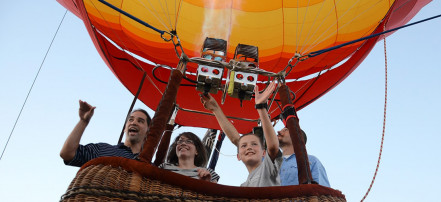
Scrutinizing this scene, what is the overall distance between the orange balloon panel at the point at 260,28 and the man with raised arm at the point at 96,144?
1671mm

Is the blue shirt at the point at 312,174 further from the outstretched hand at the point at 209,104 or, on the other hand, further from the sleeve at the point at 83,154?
the sleeve at the point at 83,154

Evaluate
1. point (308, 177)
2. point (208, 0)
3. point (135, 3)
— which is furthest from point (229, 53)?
point (308, 177)

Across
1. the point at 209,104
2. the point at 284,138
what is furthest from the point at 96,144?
the point at 284,138

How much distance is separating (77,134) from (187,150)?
749mm

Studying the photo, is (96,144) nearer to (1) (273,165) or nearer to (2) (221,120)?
(2) (221,120)

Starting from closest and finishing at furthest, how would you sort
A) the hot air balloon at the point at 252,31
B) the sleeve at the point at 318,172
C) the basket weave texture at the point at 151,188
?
1. the basket weave texture at the point at 151,188
2. the sleeve at the point at 318,172
3. the hot air balloon at the point at 252,31

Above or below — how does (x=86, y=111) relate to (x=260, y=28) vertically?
below

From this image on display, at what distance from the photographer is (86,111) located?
1718mm

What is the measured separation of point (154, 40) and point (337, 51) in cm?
211

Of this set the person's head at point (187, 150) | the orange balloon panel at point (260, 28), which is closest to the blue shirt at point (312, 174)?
the person's head at point (187, 150)

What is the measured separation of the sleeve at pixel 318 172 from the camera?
77.3 inches

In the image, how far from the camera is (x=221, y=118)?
2.33 meters

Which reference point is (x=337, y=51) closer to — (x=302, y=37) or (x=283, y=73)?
(x=302, y=37)

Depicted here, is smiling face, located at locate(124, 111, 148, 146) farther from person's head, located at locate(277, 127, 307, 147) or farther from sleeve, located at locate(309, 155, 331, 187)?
sleeve, located at locate(309, 155, 331, 187)
